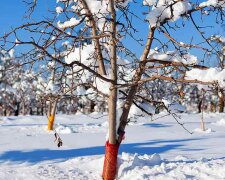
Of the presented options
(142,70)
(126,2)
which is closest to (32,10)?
(126,2)

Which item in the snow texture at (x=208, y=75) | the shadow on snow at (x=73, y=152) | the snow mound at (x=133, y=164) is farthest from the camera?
the shadow on snow at (x=73, y=152)

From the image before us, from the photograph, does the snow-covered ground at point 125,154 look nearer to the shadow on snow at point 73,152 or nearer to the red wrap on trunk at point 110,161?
the shadow on snow at point 73,152

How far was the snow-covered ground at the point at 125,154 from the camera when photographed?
787cm

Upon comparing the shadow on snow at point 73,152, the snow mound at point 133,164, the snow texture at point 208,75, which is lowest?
the snow mound at point 133,164

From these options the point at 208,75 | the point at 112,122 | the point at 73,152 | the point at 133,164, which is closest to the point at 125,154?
the point at 133,164

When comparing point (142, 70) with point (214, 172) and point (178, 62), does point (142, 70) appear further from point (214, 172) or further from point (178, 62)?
point (214, 172)

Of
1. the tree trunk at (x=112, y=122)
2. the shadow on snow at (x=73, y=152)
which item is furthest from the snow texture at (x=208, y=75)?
the shadow on snow at (x=73, y=152)

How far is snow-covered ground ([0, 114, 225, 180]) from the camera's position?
787 cm

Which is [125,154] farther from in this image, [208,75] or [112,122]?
[208,75]

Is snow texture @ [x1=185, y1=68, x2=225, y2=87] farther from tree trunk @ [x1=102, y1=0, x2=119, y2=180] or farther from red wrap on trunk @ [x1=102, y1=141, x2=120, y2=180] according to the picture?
red wrap on trunk @ [x1=102, y1=141, x2=120, y2=180]

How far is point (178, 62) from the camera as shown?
723 centimetres

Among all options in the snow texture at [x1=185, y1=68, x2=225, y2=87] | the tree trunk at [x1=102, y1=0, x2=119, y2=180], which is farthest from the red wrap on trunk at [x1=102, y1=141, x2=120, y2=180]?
the snow texture at [x1=185, y1=68, x2=225, y2=87]

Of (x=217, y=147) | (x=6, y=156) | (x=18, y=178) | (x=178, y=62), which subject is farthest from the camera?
(x=217, y=147)

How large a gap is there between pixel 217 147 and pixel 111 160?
6.93 meters
